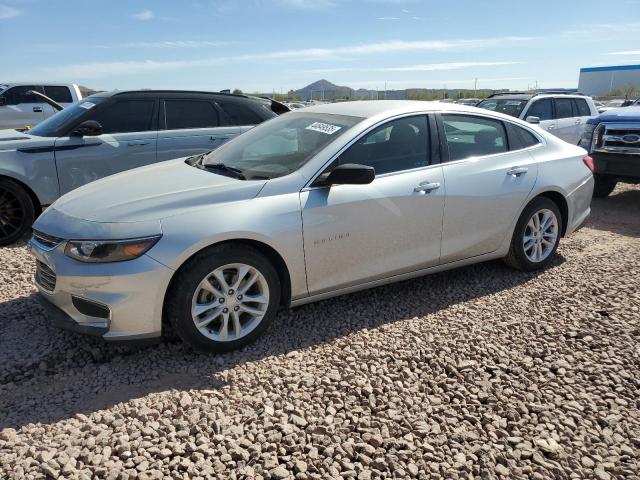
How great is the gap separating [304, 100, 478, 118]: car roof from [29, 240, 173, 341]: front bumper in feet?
6.55

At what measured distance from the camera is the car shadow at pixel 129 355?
9.95ft

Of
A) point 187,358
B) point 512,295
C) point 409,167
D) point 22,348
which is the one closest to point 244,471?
point 187,358

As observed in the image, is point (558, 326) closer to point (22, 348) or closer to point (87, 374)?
point (87, 374)

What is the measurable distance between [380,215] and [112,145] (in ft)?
12.8

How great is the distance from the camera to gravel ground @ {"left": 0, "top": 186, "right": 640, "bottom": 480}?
2543 millimetres

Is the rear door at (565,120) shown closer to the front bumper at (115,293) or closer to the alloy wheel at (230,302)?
the alloy wheel at (230,302)

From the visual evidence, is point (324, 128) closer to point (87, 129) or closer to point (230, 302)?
point (230, 302)

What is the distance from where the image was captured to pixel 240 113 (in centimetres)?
717

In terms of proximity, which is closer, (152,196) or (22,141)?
(152,196)

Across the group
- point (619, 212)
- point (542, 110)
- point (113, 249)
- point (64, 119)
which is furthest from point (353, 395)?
point (542, 110)

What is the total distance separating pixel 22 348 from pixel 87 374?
0.63 meters

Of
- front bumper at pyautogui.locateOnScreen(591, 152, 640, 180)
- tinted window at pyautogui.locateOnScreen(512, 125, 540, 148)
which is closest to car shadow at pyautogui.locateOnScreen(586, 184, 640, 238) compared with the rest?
front bumper at pyautogui.locateOnScreen(591, 152, 640, 180)

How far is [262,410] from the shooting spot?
2.91 m

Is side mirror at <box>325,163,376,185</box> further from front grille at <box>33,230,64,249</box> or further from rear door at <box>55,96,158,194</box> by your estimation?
rear door at <box>55,96,158,194</box>
